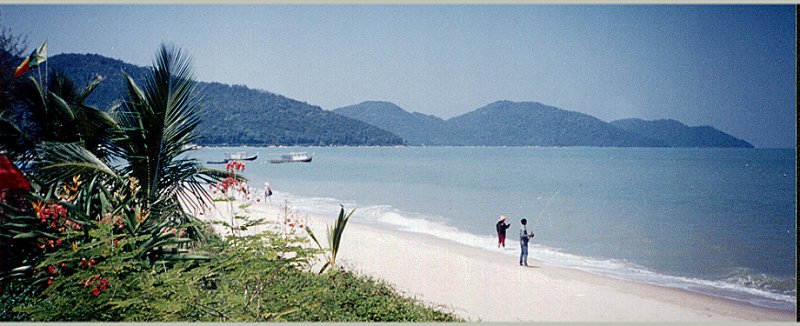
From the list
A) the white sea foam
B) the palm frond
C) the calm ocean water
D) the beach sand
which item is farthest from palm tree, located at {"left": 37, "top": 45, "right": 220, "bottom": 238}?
the white sea foam

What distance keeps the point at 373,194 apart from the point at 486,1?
39.1ft

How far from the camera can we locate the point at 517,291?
4.40m

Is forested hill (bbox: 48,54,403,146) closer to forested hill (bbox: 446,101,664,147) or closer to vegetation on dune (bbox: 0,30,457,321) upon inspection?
vegetation on dune (bbox: 0,30,457,321)

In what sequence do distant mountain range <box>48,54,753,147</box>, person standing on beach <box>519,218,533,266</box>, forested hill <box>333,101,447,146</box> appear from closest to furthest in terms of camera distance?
distant mountain range <box>48,54,753,147</box> < person standing on beach <box>519,218,533,266</box> < forested hill <box>333,101,447,146</box>

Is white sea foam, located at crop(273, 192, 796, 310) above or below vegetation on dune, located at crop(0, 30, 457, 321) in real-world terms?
below

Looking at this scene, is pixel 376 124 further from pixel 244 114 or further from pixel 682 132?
pixel 682 132

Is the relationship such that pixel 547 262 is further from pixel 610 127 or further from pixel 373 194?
pixel 373 194

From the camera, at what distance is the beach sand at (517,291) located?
377 centimetres

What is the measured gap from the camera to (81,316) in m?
2.66

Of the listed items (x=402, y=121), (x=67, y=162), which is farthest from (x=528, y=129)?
(x=67, y=162)

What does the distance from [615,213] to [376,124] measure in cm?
741

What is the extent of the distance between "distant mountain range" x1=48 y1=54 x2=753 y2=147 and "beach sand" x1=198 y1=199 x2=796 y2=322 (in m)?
1.24

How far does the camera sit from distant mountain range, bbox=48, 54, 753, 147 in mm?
3951

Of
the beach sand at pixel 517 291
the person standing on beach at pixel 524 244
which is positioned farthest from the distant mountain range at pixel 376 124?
the person standing on beach at pixel 524 244
